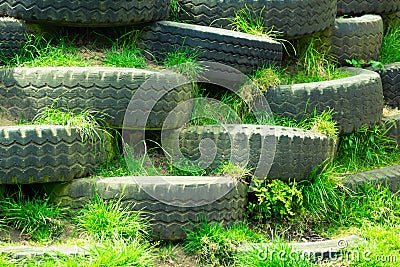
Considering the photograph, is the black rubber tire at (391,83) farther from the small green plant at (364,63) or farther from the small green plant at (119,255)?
the small green plant at (119,255)

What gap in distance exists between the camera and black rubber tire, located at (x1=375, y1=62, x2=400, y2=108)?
23.9 feet

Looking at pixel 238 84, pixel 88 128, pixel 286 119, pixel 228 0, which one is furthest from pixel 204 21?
pixel 88 128

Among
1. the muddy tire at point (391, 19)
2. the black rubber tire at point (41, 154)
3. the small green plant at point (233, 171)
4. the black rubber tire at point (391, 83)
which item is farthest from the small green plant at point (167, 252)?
the muddy tire at point (391, 19)

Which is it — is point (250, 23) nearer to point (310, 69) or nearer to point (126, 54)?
point (310, 69)

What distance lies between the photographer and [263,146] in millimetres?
5812

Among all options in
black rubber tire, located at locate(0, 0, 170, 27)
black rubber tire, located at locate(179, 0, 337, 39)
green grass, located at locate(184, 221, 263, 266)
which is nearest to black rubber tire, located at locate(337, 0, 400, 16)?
black rubber tire, located at locate(179, 0, 337, 39)

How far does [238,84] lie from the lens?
249 inches

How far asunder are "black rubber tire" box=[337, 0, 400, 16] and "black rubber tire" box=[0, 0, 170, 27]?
2.16m

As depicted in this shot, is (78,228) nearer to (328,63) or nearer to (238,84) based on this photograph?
(238,84)

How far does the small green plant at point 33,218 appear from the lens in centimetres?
530

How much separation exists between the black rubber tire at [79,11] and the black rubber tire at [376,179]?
2.11 metres

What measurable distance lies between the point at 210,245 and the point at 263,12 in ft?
7.09

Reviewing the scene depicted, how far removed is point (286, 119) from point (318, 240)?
1.01 m

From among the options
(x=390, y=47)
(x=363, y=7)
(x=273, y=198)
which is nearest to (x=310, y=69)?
(x=363, y=7)
